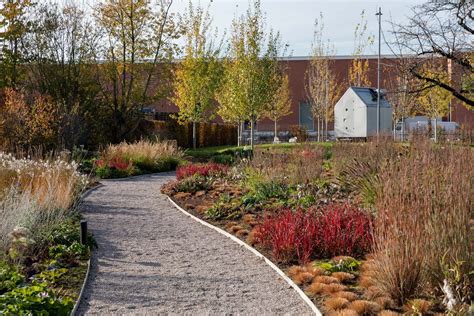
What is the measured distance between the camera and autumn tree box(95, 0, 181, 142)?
26125mm

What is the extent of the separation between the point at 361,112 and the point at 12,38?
17.2 metres

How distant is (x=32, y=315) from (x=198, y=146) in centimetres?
2933

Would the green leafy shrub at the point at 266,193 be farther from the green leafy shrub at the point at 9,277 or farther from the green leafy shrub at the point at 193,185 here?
the green leafy shrub at the point at 9,277

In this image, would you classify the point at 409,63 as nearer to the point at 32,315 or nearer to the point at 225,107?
the point at 32,315

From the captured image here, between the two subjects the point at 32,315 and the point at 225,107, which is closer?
the point at 32,315

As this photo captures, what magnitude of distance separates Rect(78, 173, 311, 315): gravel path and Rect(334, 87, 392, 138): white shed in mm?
21435

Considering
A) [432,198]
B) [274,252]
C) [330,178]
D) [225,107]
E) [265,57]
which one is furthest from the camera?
[225,107]

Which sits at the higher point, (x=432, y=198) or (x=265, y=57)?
(x=265, y=57)

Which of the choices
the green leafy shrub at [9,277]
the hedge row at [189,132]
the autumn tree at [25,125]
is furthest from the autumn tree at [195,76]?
A: the green leafy shrub at [9,277]

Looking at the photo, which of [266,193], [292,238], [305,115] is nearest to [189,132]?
[305,115]

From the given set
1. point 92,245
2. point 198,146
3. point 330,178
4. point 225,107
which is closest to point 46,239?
point 92,245

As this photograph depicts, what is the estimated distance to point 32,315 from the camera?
4.43 meters

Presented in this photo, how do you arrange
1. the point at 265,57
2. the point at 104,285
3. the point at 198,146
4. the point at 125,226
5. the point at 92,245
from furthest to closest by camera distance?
the point at 198,146, the point at 265,57, the point at 125,226, the point at 92,245, the point at 104,285

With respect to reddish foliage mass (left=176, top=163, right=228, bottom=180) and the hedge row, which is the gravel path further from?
the hedge row
